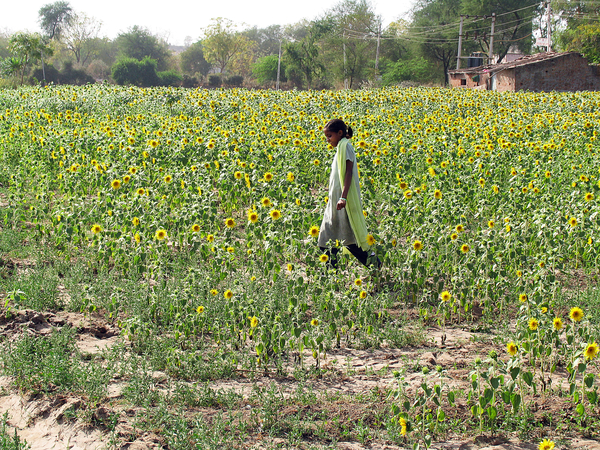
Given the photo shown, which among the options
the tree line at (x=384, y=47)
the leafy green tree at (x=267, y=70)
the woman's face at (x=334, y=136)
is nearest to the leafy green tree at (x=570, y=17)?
the tree line at (x=384, y=47)

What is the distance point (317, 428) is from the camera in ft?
10.2

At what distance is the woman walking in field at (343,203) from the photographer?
5012 millimetres

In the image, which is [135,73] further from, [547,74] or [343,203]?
[343,203]

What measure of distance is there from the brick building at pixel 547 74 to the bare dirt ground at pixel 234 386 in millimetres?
29996

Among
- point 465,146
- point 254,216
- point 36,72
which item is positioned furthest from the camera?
point 36,72

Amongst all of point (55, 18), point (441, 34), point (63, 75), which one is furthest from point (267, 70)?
point (55, 18)

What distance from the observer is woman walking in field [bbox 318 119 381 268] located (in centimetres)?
501

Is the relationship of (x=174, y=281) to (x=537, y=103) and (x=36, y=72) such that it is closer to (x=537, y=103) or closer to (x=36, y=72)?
(x=537, y=103)

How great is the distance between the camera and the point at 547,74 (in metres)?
31.8

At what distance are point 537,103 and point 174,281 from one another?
14577 millimetres

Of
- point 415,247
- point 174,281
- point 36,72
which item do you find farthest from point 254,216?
point 36,72

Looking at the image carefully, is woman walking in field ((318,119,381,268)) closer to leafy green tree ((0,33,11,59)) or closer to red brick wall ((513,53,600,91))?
red brick wall ((513,53,600,91))

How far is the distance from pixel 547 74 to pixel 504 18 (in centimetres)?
2751

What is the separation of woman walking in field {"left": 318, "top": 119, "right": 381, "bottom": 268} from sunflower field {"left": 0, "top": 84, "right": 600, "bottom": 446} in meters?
0.17
